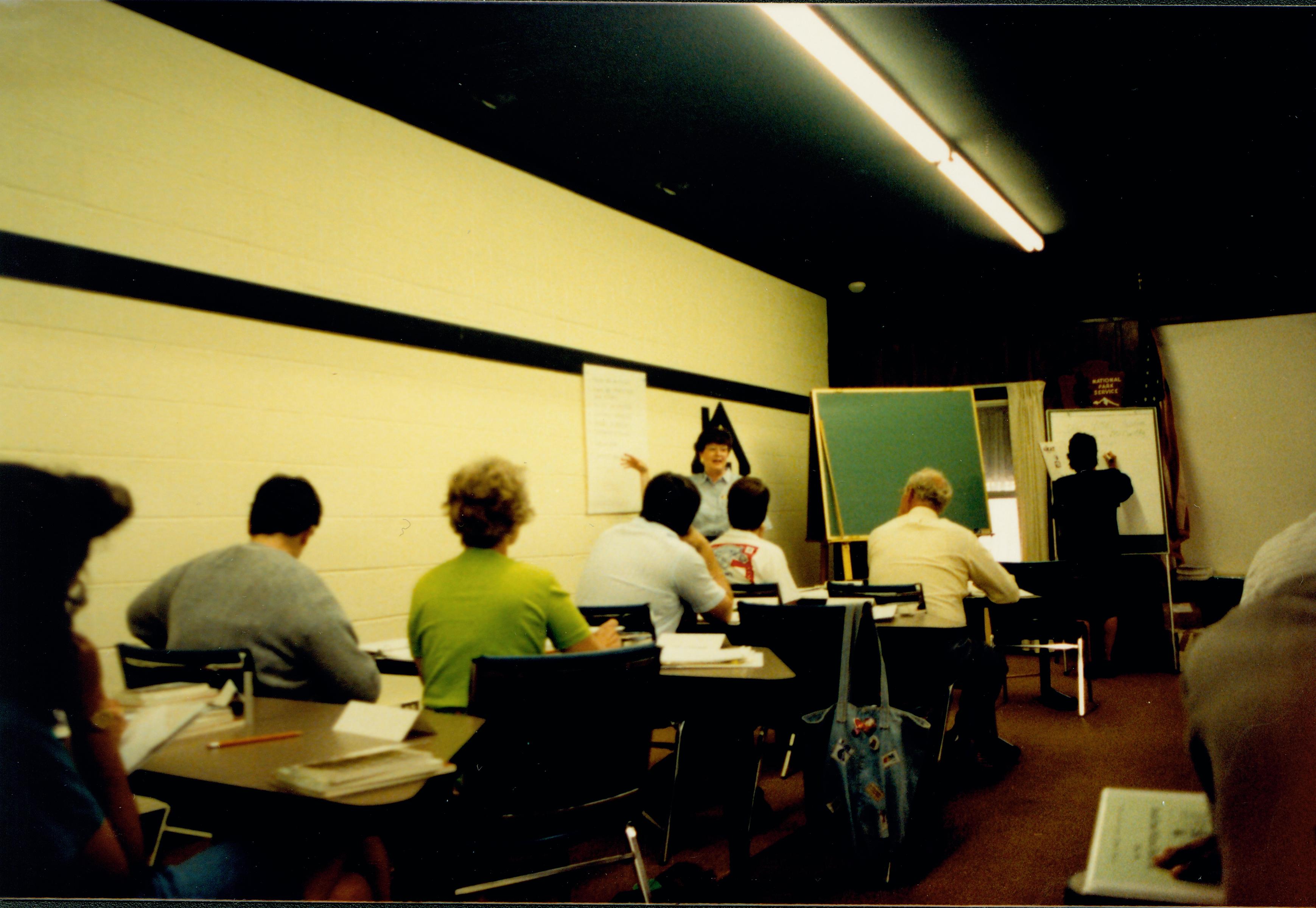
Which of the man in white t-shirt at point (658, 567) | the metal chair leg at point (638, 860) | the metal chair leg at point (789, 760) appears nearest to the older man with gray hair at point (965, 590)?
the metal chair leg at point (789, 760)

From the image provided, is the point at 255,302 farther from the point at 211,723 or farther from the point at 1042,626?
the point at 1042,626

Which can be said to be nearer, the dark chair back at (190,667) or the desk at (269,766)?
the desk at (269,766)

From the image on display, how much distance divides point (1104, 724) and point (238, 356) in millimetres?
3537

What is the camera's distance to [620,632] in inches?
87.7

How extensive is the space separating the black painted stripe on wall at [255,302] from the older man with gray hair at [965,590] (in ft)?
5.72

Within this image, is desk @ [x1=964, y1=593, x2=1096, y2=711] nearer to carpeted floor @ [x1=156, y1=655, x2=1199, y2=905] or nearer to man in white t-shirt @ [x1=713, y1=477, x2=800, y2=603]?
carpeted floor @ [x1=156, y1=655, x2=1199, y2=905]

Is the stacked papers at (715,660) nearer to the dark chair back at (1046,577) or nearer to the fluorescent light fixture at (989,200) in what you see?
the dark chair back at (1046,577)

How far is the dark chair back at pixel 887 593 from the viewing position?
2.88m

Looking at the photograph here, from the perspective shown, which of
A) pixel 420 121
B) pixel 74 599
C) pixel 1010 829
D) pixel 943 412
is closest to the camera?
pixel 74 599

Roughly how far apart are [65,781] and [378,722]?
468mm

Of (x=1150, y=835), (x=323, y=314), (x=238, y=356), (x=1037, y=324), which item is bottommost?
(x=1150, y=835)

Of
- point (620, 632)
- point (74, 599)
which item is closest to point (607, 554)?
point (620, 632)

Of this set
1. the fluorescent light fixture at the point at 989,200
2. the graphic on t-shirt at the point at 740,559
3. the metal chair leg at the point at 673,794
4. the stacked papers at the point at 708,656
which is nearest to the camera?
the stacked papers at the point at 708,656

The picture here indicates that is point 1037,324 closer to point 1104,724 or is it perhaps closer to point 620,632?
point 1104,724
